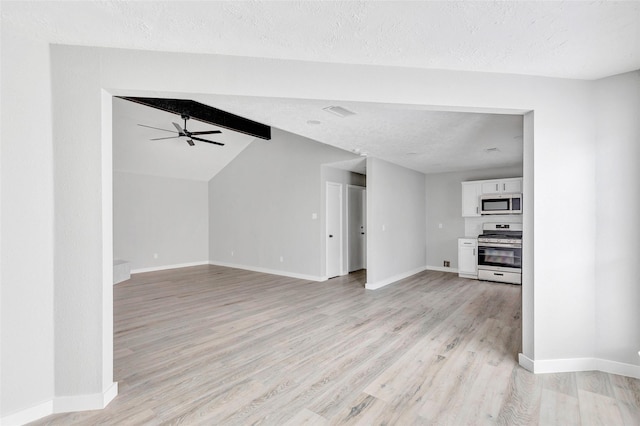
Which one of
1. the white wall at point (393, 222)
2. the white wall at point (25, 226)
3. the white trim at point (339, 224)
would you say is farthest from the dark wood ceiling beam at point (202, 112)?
the white wall at point (393, 222)

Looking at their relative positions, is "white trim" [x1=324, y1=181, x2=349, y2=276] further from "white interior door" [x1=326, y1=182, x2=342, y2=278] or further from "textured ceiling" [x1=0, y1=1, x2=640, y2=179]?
"textured ceiling" [x1=0, y1=1, x2=640, y2=179]

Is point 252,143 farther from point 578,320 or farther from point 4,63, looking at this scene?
point 578,320

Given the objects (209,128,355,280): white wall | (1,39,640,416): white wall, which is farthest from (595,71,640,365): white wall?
(209,128,355,280): white wall

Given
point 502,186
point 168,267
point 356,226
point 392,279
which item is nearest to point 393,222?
point 392,279

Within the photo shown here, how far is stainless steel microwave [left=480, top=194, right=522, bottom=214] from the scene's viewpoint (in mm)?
5777

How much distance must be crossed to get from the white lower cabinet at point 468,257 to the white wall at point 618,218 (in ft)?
12.5

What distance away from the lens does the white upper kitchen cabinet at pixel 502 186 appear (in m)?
5.83

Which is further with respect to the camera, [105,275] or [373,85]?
[373,85]

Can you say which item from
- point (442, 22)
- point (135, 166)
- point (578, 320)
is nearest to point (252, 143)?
point (135, 166)

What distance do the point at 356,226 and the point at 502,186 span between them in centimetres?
316

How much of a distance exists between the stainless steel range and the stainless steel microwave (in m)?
0.42

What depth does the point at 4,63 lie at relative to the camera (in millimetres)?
1798

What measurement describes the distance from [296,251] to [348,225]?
4.40 feet

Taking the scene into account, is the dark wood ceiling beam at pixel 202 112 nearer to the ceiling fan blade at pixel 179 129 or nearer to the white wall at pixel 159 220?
the ceiling fan blade at pixel 179 129
